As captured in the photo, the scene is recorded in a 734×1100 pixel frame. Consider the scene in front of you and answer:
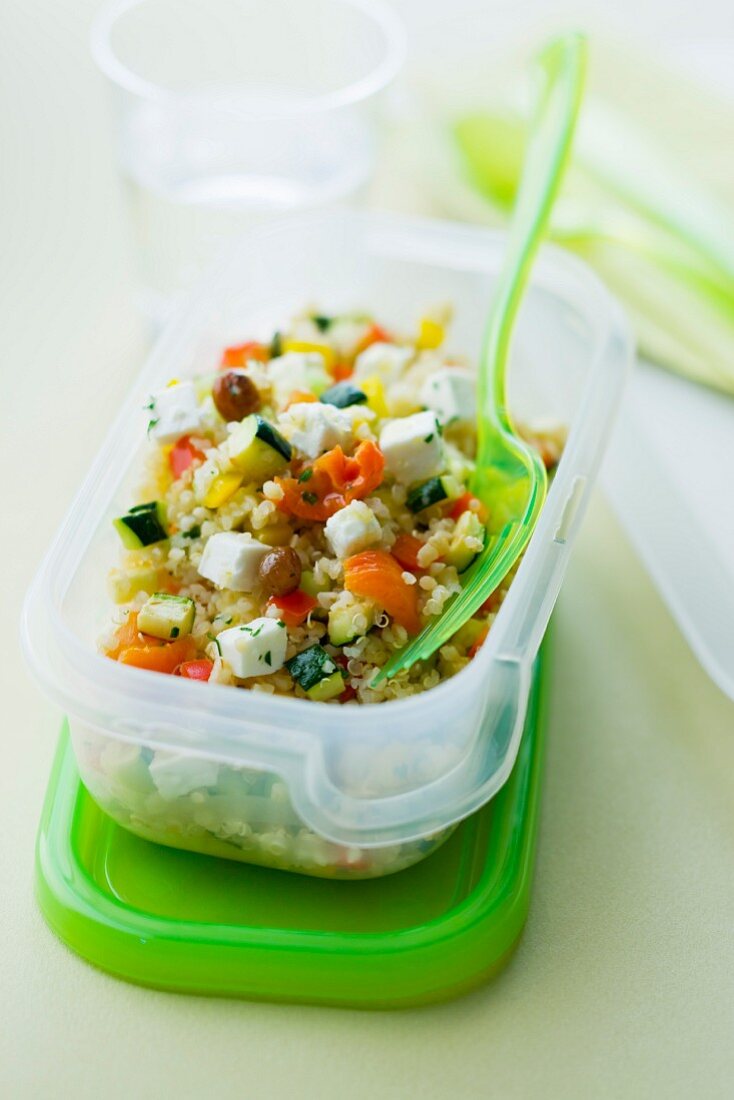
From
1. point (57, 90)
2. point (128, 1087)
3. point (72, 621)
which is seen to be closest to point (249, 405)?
point (72, 621)

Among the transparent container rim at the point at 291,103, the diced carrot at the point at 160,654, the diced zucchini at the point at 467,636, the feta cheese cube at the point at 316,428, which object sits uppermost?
the transparent container rim at the point at 291,103

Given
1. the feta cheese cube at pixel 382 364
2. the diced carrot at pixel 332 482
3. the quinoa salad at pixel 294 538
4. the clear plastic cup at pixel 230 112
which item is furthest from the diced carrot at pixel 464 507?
the clear plastic cup at pixel 230 112

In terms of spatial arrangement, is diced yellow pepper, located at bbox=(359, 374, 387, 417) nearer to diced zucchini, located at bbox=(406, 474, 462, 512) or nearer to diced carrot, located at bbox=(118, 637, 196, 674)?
diced zucchini, located at bbox=(406, 474, 462, 512)

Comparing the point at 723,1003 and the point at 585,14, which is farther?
the point at 585,14

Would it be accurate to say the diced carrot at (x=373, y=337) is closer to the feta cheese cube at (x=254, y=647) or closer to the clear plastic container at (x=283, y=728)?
the clear plastic container at (x=283, y=728)

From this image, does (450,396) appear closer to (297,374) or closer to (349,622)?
(297,374)

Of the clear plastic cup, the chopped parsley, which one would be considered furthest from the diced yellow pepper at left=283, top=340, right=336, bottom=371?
the clear plastic cup

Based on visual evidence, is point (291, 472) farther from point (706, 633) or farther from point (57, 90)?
point (57, 90)
